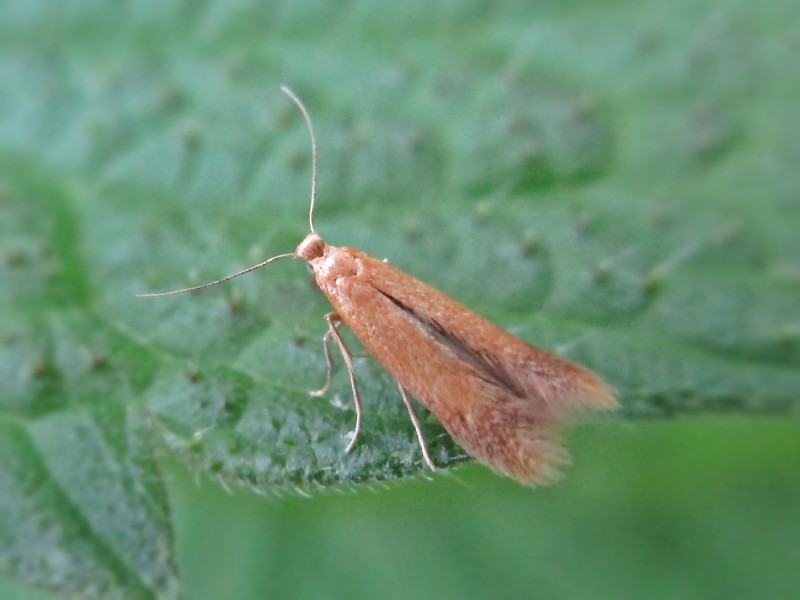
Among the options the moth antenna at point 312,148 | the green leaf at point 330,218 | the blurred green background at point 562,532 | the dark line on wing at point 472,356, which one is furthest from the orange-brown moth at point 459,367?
the blurred green background at point 562,532

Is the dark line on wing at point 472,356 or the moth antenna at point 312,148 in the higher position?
the moth antenna at point 312,148

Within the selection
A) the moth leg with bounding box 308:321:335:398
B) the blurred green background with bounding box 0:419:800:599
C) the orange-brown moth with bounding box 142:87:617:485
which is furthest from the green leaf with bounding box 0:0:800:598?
the blurred green background with bounding box 0:419:800:599

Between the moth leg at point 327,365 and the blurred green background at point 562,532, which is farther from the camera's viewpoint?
the blurred green background at point 562,532

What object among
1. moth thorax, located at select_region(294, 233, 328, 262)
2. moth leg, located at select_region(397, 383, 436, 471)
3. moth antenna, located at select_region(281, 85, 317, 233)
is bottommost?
moth leg, located at select_region(397, 383, 436, 471)

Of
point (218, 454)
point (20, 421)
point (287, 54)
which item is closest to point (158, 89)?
point (287, 54)

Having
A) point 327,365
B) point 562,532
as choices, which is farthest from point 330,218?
point 562,532

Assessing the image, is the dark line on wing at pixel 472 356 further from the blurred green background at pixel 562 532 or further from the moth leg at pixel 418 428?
the blurred green background at pixel 562 532

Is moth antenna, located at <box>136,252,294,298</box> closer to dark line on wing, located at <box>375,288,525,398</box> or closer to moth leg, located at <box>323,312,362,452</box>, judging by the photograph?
moth leg, located at <box>323,312,362,452</box>

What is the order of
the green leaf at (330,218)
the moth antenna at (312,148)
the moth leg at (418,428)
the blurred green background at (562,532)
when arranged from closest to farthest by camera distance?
the moth leg at (418,428)
the green leaf at (330,218)
the moth antenna at (312,148)
the blurred green background at (562,532)

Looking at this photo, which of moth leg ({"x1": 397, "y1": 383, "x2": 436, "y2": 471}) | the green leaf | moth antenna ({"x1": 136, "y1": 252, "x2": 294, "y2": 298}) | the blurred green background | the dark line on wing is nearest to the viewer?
moth leg ({"x1": 397, "y1": 383, "x2": 436, "y2": 471})
